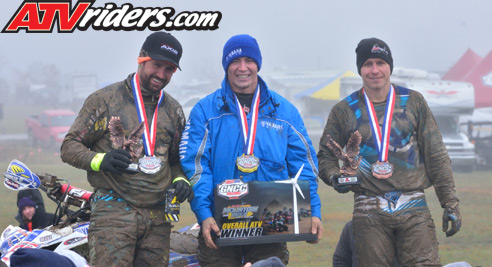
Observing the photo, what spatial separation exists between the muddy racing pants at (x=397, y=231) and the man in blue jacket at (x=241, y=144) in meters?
0.58

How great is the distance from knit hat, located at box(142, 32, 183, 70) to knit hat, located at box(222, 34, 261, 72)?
378 mm

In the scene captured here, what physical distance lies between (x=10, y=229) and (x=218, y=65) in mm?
44918

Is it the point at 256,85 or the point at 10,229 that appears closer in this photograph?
the point at 256,85

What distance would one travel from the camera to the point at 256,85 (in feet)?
15.3

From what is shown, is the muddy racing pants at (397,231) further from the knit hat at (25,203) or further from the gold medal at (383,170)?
the knit hat at (25,203)

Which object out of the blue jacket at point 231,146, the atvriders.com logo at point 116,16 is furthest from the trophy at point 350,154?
the atvriders.com logo at point 116,16

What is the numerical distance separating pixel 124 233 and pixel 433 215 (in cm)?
1046

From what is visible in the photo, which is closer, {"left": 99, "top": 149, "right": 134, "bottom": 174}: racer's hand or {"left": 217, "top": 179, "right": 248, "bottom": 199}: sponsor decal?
{"left": 99, "top": 149, "right": 134, "bottom": 174}: racer's hand

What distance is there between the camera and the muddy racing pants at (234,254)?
451 centimetres

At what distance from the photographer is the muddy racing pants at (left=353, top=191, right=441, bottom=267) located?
4.81 m

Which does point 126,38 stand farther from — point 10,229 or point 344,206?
point 10,229

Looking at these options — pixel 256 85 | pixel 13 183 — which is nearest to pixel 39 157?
pixel 13 183

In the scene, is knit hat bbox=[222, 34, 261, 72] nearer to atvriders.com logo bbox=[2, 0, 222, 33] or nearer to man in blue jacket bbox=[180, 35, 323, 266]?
man in blue jacket bbox=[180, 35, 323, 266]

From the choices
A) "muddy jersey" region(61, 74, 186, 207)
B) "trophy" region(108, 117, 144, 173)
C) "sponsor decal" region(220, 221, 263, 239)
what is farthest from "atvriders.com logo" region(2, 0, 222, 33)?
"sponsor decal" region(220, 221, 263, 239)
